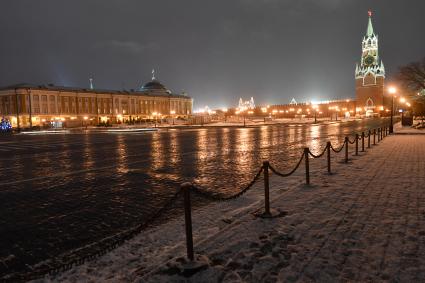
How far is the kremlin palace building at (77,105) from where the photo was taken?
82894mm

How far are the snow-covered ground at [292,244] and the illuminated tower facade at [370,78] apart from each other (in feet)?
488

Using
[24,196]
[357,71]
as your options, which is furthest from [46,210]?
[357,71]

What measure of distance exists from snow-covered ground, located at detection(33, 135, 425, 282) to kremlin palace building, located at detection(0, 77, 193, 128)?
68.9 metres

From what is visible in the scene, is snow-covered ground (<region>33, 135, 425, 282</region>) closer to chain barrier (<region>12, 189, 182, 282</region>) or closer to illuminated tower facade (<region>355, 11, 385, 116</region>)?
chain barrier (<region>12, 189, 182, 282</region>)

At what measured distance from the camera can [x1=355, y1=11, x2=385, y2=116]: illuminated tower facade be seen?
143575 millimetres

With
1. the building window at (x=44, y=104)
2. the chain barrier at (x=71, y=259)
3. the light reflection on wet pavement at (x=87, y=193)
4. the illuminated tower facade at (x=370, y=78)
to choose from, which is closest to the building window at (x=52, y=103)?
the building window at (x=44, y=104)

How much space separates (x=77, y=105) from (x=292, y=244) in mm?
101549

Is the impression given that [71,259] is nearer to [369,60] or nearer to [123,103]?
[123,103]

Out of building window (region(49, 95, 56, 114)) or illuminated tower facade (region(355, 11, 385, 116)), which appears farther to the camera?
illuminated tower facade (region(355, 11, 385, 116))

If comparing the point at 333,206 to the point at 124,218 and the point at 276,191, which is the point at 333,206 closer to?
the point at 276,191

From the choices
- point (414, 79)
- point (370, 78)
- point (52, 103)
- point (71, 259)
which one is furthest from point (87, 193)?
point (370, 78)

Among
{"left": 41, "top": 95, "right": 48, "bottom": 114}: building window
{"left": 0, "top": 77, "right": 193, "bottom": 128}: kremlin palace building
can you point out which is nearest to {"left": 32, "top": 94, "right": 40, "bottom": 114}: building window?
{"left": 0, "top": 77, "right": 193, "bottom": 128}: kremlin palace building

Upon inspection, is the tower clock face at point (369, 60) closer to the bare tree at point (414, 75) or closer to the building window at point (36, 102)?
the bare tree at point (414, 75)

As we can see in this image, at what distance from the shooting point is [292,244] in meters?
4.83
